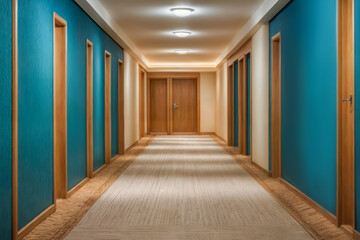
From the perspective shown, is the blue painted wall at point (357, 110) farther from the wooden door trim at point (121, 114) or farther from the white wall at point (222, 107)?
the white wall at point (222, 107)

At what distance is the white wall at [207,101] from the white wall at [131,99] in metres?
3.92

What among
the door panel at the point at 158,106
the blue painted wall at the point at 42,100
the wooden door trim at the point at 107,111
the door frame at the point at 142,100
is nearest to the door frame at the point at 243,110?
the wooden door trim at the point at 107,111

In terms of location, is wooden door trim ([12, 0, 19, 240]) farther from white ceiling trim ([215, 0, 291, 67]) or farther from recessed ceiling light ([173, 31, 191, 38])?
recessed ceiling light ([173, 31, 191, 38])

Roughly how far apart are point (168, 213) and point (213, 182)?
1.85 meters

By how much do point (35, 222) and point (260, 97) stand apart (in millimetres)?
4347

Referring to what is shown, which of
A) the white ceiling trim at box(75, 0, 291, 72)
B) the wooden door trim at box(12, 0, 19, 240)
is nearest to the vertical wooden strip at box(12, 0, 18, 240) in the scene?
the wooden door trim at box(12, 0, 19, 240)

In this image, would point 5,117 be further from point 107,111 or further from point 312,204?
point 107,111

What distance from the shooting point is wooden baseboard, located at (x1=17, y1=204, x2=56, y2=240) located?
11.5 feet

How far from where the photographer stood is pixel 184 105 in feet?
54.1

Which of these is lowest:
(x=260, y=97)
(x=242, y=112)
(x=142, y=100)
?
(x=242, y=112)

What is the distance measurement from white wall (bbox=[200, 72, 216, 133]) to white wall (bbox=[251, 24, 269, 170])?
26.6 ft

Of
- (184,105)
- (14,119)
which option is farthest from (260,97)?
(184,105)

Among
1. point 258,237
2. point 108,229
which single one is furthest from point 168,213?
point 258,237

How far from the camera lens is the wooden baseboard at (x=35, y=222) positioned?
3501 millimetres
